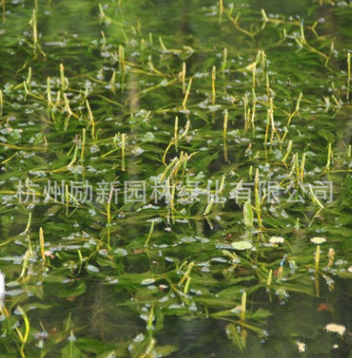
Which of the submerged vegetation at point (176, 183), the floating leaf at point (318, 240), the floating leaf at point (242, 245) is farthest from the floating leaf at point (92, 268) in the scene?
the floating leaf at point (318, 240)

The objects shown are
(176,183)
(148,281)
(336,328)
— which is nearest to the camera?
(336,328)

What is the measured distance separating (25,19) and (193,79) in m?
1.26

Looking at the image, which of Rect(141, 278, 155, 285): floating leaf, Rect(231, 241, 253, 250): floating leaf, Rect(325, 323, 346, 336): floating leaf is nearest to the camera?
Rect(325, 323, 346, 336): floating leaf

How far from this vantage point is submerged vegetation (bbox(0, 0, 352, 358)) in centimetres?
250

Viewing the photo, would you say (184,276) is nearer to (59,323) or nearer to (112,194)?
(59,323)

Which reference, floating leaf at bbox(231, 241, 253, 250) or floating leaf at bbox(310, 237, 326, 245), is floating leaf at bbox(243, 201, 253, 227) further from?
floating leaf at bbox(310, 237, 326, 245)

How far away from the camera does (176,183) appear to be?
320 centimetres

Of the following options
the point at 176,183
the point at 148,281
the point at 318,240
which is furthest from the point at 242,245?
the point at 176,183

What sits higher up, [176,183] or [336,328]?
[176,183]

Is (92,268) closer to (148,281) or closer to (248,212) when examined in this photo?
(148,281)

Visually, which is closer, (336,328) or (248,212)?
(336,328)

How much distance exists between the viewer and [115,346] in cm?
239

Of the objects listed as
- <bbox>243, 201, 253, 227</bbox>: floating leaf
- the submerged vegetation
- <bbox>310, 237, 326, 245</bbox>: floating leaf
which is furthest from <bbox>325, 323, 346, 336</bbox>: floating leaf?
<bbox>243, 201, 253, 227</bbox>: floating leaf

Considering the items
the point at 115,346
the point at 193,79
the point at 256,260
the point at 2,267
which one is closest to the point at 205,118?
the point at 193,79
